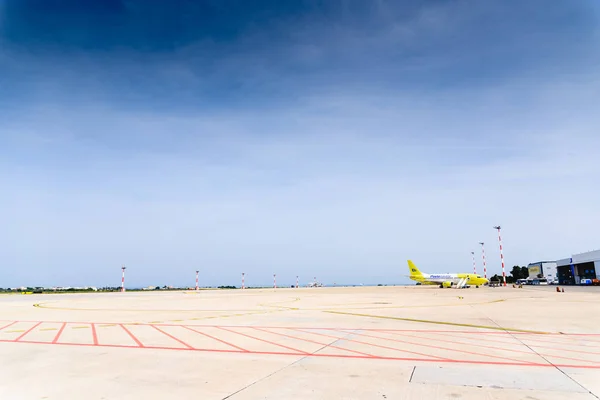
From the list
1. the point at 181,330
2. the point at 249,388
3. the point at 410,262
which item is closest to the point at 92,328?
the point at 181,330

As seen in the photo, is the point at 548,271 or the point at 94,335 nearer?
the point at 94,335

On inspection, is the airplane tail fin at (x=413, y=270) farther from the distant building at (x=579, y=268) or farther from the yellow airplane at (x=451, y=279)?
the distant building at (x=579, y=268)

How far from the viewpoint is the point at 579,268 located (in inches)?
5044

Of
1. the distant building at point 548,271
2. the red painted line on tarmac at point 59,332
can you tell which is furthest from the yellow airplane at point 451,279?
the red painted line on tarmac at point 59,332

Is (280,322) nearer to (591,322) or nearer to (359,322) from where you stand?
(359,322)

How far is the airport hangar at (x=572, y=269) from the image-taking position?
113m

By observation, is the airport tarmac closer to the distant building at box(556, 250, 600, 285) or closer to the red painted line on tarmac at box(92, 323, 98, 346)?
the red painted line on tarmac at box(92, 323, 98, 346)

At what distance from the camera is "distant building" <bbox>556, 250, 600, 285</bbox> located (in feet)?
363

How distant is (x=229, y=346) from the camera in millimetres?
12516

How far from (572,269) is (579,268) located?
278cm

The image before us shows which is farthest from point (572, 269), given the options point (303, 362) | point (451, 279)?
point (303, 362)

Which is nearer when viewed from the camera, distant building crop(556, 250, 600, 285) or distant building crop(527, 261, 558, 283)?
distant building crop(556, 250, 600, 285)

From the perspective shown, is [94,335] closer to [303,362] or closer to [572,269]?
[303,362]

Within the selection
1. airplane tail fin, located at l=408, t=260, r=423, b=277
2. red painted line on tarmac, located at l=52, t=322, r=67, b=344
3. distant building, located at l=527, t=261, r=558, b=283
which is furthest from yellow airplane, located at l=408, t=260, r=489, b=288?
red painted line on tarmac, located at l=52, t=322, r=67, b=344
